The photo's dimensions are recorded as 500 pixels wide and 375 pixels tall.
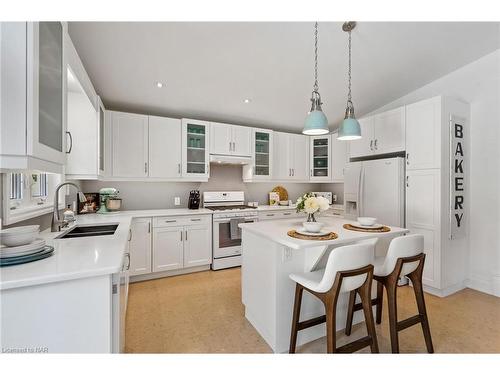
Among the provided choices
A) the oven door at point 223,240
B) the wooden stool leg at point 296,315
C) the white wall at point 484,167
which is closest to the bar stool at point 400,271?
the wooden stool leg at point 296,315

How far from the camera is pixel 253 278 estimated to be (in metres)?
2.04

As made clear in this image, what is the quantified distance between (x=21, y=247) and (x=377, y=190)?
358cm

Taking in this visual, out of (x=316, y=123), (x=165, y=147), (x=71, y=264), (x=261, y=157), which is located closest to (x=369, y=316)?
(x=316, y=123)

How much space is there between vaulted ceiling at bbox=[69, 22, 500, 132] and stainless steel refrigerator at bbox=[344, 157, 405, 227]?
1.14 m

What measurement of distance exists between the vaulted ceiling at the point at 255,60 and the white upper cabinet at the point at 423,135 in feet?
1.96

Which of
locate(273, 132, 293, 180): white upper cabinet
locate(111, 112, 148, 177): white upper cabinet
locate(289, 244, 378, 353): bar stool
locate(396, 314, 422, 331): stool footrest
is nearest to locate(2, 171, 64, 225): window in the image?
locate(111, 112, 148, 177): white upper cabinet

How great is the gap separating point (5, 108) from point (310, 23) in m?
2.40

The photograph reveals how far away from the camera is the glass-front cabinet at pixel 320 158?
4.44 m

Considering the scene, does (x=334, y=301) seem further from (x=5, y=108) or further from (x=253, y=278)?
(x=5, y=108)

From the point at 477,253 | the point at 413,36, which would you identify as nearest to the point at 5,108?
the point at 413,36

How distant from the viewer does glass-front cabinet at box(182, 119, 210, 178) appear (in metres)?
3.48

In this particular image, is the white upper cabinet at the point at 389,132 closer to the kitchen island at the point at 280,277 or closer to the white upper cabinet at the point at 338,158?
the white upper cabinet at the point at 338,158

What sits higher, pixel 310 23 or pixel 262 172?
pixel 310 23

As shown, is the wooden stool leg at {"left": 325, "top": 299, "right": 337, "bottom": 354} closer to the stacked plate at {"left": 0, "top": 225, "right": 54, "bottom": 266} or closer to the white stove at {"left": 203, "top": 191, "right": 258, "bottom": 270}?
the stacked plate at {"left": 0, "top": 225, "right": 54, "bottom": 266}
